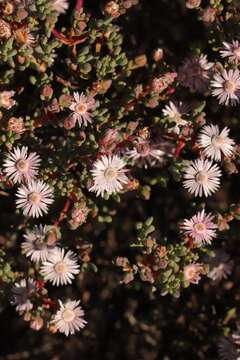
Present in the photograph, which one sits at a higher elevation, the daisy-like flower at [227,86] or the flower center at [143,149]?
the daisy-like flower at [227,86]

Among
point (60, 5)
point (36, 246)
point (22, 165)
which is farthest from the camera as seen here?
point (60, 5)

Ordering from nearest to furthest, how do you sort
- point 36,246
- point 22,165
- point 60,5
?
point 22,165 < point 36,246 < point 60,5

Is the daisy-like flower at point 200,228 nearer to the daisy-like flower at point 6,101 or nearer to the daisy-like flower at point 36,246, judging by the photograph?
the daisy-like flower at point 36,246

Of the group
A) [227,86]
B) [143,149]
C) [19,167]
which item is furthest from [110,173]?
[227,86]

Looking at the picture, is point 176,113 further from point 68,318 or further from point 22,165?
point 68,318

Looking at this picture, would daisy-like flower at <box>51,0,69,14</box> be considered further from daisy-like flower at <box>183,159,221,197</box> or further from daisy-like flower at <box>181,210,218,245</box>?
daisy-like flower at <box>181,210,218,245</box>

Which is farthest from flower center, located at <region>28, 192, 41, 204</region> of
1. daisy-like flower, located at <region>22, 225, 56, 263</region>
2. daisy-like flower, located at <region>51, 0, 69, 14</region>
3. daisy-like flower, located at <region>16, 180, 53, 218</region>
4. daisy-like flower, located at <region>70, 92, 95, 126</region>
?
daisy-like flower, located at <region>51, 0, 69, 14</region>

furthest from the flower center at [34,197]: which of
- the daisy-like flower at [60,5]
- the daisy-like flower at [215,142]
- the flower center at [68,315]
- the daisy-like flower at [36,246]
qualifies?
the daisy-like flower at [60,5]
